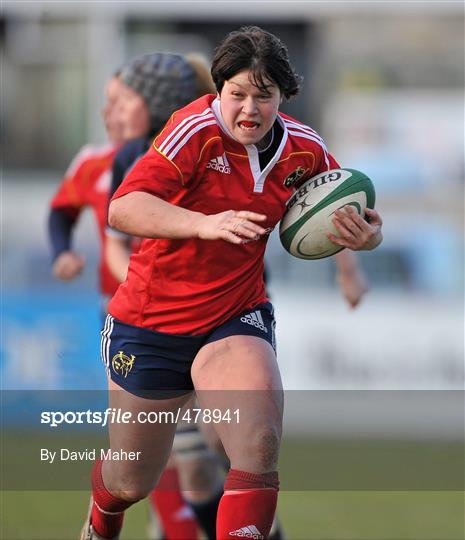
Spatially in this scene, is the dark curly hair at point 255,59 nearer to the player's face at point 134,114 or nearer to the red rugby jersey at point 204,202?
the red rugby jersey at point 204,202

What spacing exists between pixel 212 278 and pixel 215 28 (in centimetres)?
903

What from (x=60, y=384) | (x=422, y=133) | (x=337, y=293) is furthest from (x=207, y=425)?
(x=422, y=133)

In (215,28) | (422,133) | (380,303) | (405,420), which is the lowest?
(405,420)

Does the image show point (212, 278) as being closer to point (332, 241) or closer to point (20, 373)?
point (332, 241)

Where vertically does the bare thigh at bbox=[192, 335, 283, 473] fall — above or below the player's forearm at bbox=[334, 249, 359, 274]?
below

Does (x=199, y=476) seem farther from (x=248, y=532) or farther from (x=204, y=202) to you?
(x=204, y=202)

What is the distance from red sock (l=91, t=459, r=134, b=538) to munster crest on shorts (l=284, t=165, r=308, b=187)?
1320 mm

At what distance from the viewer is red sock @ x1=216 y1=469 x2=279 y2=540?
4098 mm

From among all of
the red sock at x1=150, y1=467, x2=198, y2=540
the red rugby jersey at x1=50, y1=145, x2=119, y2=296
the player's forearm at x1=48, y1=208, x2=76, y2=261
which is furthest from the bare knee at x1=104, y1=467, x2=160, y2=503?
the player's forearm at x1=48, y1=208, x2=76, y2=261

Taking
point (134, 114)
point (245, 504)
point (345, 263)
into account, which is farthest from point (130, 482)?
point (134, 114)

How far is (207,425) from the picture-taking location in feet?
17.6

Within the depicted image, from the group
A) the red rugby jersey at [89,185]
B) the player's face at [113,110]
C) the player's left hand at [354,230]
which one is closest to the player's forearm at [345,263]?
the player's left hand at [354,230]

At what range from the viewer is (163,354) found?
4457mm

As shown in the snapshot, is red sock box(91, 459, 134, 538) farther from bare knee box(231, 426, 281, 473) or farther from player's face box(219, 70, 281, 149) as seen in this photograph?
player's face box(219, 70, 281, 149)
